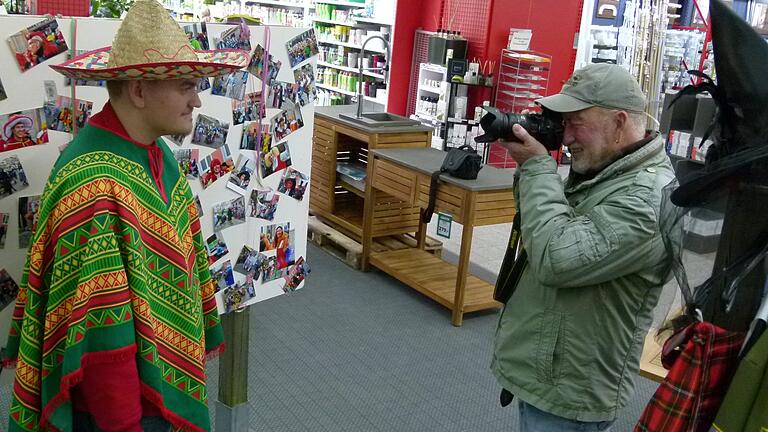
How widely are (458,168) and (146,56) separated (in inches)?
110

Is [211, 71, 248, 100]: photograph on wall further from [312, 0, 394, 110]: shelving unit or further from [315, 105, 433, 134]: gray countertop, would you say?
[312, 0, 394, 110]: shelving unit

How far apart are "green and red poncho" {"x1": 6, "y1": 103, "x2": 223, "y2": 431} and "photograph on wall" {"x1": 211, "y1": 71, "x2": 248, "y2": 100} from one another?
533 millimetres

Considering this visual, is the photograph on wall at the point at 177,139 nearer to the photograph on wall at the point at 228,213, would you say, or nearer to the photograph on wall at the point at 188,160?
the photograph on wall at the point at 188,160

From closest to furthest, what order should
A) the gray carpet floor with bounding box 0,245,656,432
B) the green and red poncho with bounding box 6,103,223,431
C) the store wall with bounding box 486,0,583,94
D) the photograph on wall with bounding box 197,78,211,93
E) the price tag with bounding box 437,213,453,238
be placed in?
the green and red poncho with bounding box 6,103,223,431 → the photograph on wall with bounding box 197,78,211,93 → the gray carpet floor with bounding box 0,245,656,432 → the price tag with bounding box 437,213,453,238 → the store wall with bounding box 486,0,583,94

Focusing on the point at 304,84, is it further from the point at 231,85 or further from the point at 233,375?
the point at 233,375

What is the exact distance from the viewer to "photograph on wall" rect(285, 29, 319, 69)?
89.2 inches

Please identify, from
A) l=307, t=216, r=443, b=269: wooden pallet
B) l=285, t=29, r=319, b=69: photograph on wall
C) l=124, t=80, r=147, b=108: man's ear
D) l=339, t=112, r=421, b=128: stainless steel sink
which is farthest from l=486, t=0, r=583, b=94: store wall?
l=124, t=80, r=147, b=108: man's ear

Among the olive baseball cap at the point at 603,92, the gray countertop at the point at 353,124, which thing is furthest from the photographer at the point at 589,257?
the gray countertop at the point at 353,124

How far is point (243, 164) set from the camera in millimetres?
2211

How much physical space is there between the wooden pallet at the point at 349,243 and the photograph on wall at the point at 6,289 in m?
3.27

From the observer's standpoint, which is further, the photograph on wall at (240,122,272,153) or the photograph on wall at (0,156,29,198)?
the photograph on wall at (240,122,272,153)

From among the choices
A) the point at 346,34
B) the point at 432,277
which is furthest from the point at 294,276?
the point at 346,34

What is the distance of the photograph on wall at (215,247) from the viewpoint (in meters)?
2.15

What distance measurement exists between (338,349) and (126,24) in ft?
8.17
